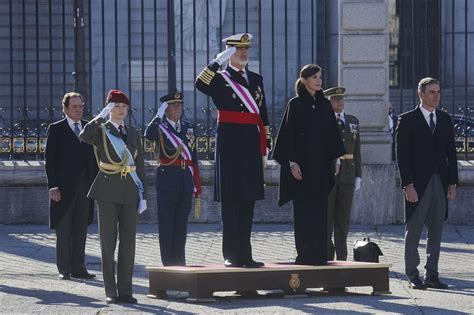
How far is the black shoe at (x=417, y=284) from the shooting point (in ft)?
36.6

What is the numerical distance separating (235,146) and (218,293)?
3.99 feet

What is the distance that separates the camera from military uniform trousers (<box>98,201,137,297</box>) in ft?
34.2

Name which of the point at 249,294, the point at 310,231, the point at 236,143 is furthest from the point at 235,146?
the point at 249,294

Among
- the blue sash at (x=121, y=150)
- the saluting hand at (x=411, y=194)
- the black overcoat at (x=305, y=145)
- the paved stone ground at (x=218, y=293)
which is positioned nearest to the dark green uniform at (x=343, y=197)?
the paved stone ground at (x=218, y=293)

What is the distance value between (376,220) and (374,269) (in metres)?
5.74

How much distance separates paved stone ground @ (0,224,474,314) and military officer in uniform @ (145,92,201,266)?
1.47ft

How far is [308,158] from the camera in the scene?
10789 millimetres

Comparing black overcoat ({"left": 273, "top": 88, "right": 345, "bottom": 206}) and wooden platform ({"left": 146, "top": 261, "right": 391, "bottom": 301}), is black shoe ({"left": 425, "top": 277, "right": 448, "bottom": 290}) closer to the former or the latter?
wooden platform ({"left": 146, "top": 261, "right": 391, "bottom": 301})

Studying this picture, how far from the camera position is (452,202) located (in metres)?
16.5

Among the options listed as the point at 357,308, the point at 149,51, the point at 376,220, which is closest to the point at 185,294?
the point at 357,308

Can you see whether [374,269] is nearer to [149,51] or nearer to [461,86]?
[149,51]

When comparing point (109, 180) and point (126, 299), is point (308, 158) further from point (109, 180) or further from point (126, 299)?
point (126, 299)

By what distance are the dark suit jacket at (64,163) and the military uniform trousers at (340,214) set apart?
2.19 metres

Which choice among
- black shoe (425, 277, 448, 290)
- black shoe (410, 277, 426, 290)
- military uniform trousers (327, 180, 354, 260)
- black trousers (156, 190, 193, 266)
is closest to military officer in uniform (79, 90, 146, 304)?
black trousers (156, 190, 193, 266)
